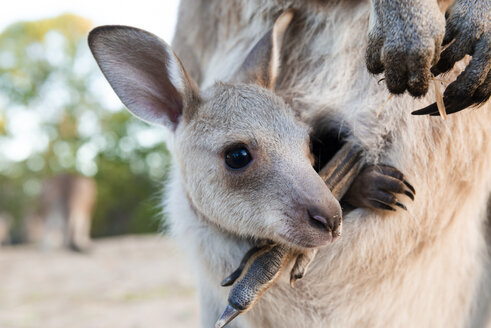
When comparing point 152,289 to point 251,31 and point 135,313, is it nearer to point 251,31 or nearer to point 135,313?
point 135,313

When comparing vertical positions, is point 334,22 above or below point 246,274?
above

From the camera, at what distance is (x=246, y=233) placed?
1677mm

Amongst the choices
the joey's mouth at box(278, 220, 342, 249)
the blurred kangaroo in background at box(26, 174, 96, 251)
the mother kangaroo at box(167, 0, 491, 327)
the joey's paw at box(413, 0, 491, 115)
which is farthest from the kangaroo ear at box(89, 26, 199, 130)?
the blurred kangaroo in background at box(26, 174, 96, 251)

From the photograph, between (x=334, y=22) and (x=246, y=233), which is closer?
(x=246, y=233)

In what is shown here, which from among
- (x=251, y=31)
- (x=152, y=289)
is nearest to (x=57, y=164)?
(x=152, y=289)

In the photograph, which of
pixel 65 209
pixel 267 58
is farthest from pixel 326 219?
pixel 65 209

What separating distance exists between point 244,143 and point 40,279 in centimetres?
657

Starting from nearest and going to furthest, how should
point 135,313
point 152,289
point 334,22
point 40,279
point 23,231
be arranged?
1. point 334,22
2. point 135,313
3. point 152,289
4. point 40,279
5. point 23,231

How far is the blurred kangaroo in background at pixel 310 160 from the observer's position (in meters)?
1.68

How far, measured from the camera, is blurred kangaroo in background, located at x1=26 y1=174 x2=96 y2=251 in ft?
40.2

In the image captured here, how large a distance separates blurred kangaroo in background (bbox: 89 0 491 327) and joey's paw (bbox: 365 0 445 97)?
1.30 feet

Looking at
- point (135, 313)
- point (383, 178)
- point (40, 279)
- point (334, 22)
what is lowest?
point (40, 279)

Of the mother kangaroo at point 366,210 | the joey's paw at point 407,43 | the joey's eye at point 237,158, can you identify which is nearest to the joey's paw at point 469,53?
the joey's paw at point 407,43

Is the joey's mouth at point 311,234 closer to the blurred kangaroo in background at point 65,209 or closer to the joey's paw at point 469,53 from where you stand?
the joey's paw at point 469,53
